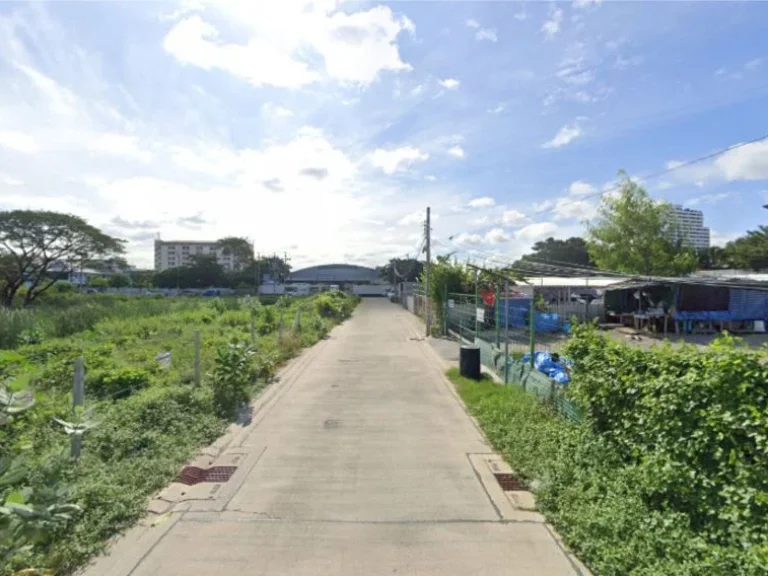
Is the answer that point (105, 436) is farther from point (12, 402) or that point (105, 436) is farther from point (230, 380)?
point (12, 402)

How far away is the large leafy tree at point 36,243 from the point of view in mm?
38281

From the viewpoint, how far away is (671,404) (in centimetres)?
400

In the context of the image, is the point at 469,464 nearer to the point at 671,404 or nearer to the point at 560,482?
the point at 560,482

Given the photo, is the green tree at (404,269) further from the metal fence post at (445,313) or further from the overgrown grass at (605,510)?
the overgrown grass at (605,510)

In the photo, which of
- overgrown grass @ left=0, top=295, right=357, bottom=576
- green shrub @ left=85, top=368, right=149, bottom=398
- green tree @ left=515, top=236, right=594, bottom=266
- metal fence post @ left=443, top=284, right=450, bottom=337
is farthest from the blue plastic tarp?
green tree @ left=515, top=236, right=594, bottom=266

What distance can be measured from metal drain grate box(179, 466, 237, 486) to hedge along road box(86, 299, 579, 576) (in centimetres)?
14

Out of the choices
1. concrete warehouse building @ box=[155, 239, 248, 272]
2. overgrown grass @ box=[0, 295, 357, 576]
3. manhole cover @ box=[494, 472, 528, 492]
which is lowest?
manhole cover @ box=[494, 472, 528, 492]

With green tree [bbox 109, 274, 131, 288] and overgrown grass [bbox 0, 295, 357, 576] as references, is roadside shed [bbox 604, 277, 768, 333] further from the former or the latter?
green tree [bbox 109, 274, 131, 288]

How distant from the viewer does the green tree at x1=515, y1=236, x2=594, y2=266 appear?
7612 cm

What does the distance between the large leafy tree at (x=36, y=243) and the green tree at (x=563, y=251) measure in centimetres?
5927

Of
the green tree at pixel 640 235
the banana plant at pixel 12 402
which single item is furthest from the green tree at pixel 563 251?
the banana plant at pixel 12 402

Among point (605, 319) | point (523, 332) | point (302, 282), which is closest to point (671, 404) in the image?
point (523, 332)

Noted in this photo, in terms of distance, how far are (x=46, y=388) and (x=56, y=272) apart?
1959 inches

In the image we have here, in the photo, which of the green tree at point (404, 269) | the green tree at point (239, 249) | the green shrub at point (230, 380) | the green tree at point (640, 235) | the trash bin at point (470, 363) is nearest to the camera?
the green shrub at point (230, 380)
